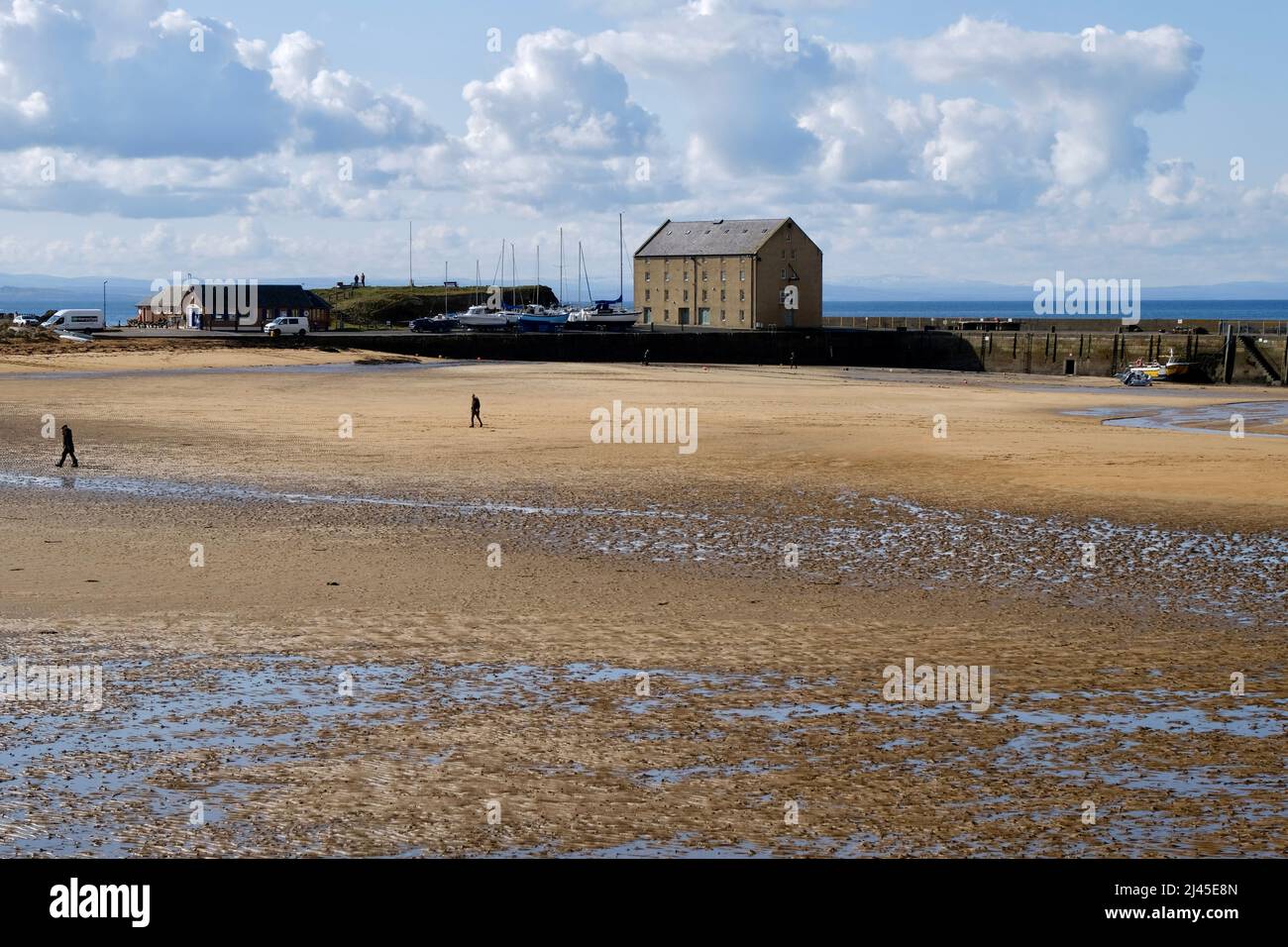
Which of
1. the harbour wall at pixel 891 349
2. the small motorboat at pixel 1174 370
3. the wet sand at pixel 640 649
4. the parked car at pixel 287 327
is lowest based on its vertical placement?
the wet sand at pixel 640 649

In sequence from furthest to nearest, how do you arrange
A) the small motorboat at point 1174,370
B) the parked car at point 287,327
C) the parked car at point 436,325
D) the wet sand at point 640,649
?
the parked car at point 436,325, the parked car at point 287,327, the small motorboat at point 1174,370, the wet sand at point 640,649

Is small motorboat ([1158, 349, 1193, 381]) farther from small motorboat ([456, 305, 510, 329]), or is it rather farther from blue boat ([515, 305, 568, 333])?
small motorboat ([456, 305, 510, 329])

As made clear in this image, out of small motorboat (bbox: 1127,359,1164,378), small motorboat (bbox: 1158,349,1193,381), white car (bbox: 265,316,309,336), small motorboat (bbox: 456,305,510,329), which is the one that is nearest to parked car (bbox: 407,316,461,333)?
small motorboat (bbox: 456,305,510,329)

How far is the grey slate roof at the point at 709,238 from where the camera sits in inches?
4528

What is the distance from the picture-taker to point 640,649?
14422 millimetres

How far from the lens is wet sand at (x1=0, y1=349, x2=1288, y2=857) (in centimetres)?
959

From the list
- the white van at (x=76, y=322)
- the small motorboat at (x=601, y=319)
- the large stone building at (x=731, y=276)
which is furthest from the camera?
the large stone building at (x=731, y=276)

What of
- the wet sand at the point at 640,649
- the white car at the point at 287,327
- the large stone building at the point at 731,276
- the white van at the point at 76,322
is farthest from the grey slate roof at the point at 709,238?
the wet sand at the point at 640,649

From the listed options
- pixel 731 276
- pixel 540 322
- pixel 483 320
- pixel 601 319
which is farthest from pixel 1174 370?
pixel 483 320

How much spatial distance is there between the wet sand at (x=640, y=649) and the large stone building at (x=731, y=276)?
8266 cm

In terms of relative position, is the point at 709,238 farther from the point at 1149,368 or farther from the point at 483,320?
the point at 1149,368

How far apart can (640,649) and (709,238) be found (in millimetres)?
106940

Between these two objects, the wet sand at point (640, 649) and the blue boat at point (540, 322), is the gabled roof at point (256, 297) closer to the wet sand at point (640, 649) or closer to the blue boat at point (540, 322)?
the blue boat at point (540, 322)

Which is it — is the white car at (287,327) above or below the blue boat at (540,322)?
below
